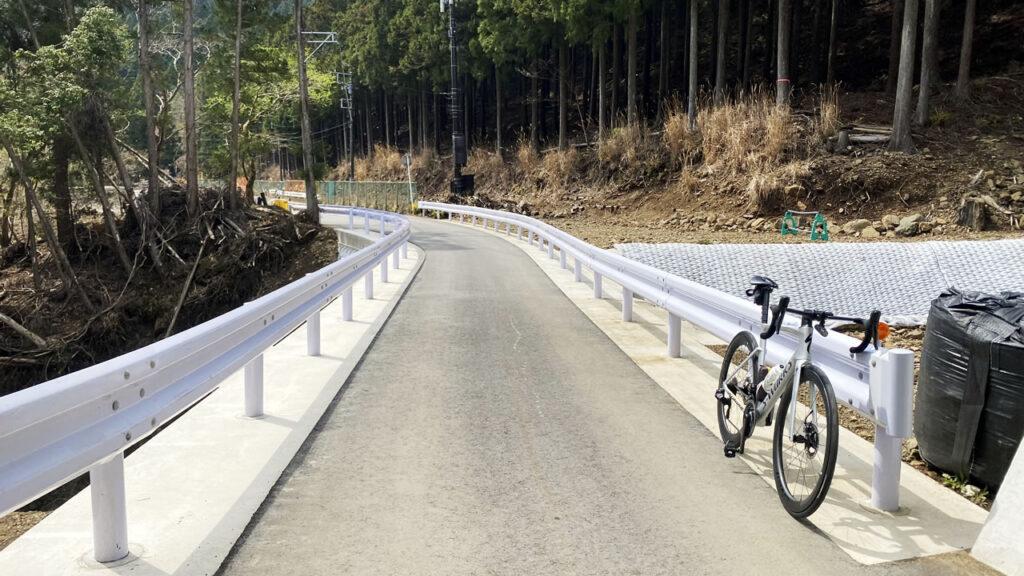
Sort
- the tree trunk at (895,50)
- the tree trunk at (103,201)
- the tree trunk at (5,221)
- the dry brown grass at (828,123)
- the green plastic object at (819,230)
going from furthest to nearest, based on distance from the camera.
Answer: the tree trunk at (5,221) < the tree trunk at (103,201) < the tree trunk at (895,50) < the dry brown grass at (828,123) < the green plastic object at (819,230)

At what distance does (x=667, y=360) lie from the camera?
8711mm

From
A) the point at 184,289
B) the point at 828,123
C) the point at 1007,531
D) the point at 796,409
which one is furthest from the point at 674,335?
the point at 184,289

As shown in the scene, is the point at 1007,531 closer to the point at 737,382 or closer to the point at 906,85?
the point at 737,382

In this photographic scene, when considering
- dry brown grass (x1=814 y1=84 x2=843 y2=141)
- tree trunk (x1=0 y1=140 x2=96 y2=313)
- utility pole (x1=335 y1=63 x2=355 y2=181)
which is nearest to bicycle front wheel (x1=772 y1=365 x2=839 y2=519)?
dry brown grass (x1=814 y1=84 x2=843 y2=141)

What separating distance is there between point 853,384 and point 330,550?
2970mm

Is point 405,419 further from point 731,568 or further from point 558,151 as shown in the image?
point 558,151

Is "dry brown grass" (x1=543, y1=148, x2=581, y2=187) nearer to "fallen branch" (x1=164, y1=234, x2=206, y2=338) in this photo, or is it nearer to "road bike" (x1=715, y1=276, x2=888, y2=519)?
"fallen branch" (x1=164, y1=234, x2=206, y2=338)

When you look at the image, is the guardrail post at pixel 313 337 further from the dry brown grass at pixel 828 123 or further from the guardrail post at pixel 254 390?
the dry brown grass at pixel 828 123

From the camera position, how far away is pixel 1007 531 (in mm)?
3758

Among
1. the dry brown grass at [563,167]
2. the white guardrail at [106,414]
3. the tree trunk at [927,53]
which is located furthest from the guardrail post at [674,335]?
the dry brown grass at [563,167]

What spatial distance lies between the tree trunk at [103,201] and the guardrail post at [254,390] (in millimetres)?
29489

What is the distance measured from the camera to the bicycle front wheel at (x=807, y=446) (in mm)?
4086

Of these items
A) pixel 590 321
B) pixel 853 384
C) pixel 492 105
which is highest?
pixel 492 105

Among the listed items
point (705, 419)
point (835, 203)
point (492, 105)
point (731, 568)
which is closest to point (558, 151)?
point (835, 203)
